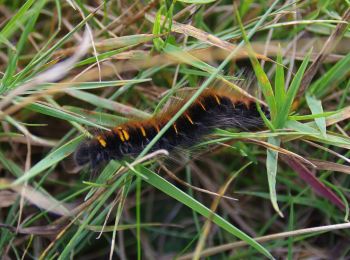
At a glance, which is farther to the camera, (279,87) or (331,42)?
(331,42)

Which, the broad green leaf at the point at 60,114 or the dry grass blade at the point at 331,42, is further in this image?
the dry grass blade at the point at 331,42

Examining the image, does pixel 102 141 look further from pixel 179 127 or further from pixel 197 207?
pixel 197 207

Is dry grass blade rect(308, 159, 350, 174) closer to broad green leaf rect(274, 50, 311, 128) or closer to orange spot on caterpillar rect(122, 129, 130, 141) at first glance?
broad green leaf rect(274, 50, 311, 128)

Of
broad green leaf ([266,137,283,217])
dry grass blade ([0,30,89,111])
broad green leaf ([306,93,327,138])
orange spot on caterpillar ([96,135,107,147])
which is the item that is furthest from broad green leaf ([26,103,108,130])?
broad green leaf ([306,93,327,138])

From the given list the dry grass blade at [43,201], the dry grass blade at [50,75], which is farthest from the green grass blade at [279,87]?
the dry grass blade at [43,201]

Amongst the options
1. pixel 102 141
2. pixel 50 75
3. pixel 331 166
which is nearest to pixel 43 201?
pixel 102 141

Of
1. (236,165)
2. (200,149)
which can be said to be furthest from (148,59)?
(236,165)

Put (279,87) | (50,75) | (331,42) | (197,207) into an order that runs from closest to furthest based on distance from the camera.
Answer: (50,75), (197,207), (279,87), (331,42)

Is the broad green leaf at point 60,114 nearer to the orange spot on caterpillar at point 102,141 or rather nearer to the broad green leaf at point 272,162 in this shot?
the orange spot on caterpillar at point 102,141
